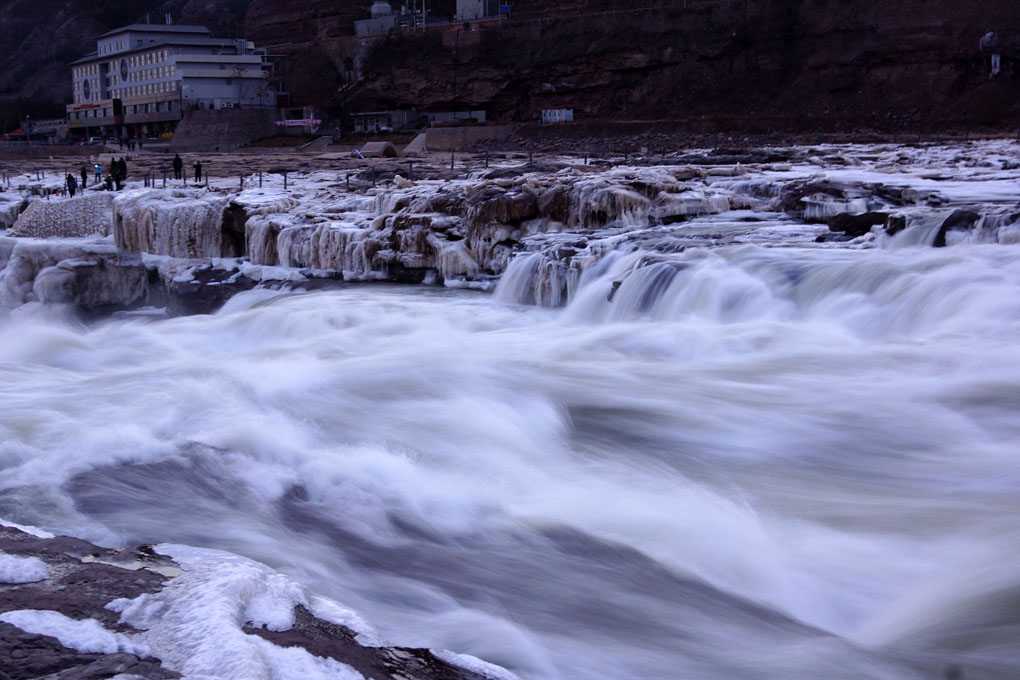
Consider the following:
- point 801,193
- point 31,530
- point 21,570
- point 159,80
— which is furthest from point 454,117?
point 21,570

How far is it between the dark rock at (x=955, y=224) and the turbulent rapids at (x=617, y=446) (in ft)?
0.11

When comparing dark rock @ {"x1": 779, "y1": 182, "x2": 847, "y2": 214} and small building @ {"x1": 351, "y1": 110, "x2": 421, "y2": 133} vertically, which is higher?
small building @ {"x1": 351, "y1": 110, "x2": 421, "y2": 133}

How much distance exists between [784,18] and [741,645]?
5393 centimetres

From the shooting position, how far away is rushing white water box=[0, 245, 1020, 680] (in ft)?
15.8

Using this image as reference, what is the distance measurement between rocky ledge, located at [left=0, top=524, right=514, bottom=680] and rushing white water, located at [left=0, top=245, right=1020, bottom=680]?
0.63 meters

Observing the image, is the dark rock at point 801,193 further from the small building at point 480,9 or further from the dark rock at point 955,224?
the small building at point 480,9

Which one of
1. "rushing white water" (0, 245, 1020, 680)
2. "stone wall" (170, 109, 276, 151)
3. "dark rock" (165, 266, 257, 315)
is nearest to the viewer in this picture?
"rushing white water" (0, 245, 1020, 680)

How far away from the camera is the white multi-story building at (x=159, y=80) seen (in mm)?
66438

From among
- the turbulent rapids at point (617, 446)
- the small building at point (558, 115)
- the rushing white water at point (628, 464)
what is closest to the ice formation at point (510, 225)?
the turbulent rapids at point (617, 446)

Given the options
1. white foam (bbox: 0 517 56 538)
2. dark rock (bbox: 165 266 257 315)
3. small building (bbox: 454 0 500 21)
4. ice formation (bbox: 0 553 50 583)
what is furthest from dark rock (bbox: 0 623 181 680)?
small building (bbox: 454 0 500 21)

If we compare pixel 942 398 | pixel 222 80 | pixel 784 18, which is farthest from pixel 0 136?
pixel 942 398

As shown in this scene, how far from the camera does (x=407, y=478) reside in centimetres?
665

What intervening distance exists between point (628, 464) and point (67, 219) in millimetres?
16030

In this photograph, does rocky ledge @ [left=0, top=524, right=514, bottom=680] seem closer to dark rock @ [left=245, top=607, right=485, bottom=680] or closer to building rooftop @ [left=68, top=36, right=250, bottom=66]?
dark rock @ [left=245, top=607, right=485, bottom=680]
